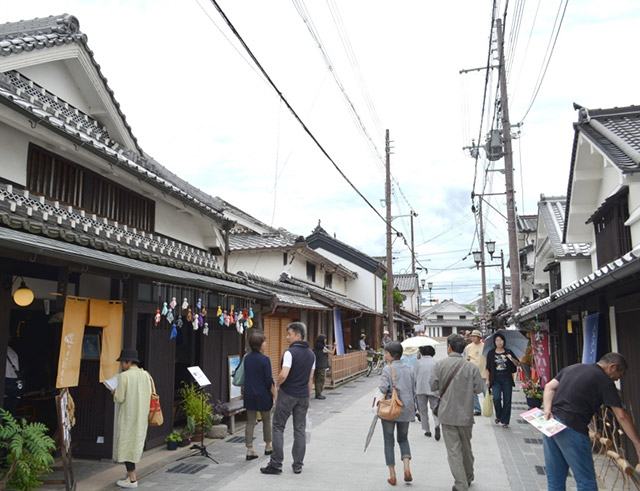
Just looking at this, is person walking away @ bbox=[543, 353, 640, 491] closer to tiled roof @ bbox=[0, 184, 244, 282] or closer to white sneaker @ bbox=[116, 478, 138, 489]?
white sneaker @ bbox=[116, 478, 138, 489]

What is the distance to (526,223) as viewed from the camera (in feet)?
113

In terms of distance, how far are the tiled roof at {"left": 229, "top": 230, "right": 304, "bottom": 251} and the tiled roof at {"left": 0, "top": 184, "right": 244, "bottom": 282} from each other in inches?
396

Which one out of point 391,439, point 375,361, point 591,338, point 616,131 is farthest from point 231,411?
point 375,361

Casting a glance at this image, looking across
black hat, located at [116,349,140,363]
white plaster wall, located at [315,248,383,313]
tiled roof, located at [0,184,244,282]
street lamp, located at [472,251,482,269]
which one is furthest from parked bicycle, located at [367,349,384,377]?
black hat, located at [116,349,140,363]

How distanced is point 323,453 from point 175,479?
2.71m

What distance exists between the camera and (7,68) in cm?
818

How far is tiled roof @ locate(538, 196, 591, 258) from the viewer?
14.0 m

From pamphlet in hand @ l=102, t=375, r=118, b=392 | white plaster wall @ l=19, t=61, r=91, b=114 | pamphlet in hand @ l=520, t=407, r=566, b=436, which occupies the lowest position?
pamphlet in hand @ l=520, t=407, r=566, b=436

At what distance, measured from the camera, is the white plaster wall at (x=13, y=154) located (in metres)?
7.25

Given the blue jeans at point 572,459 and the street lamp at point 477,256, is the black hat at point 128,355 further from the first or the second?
the street lamp at point 477,256

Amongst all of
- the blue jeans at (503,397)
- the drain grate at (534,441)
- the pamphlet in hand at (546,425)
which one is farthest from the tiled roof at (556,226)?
the pamphlet in hand at (546,425)

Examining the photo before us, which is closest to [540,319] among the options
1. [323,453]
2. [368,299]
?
[323,453]

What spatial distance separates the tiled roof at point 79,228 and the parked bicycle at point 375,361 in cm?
1579

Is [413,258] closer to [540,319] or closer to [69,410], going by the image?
[540,319]
